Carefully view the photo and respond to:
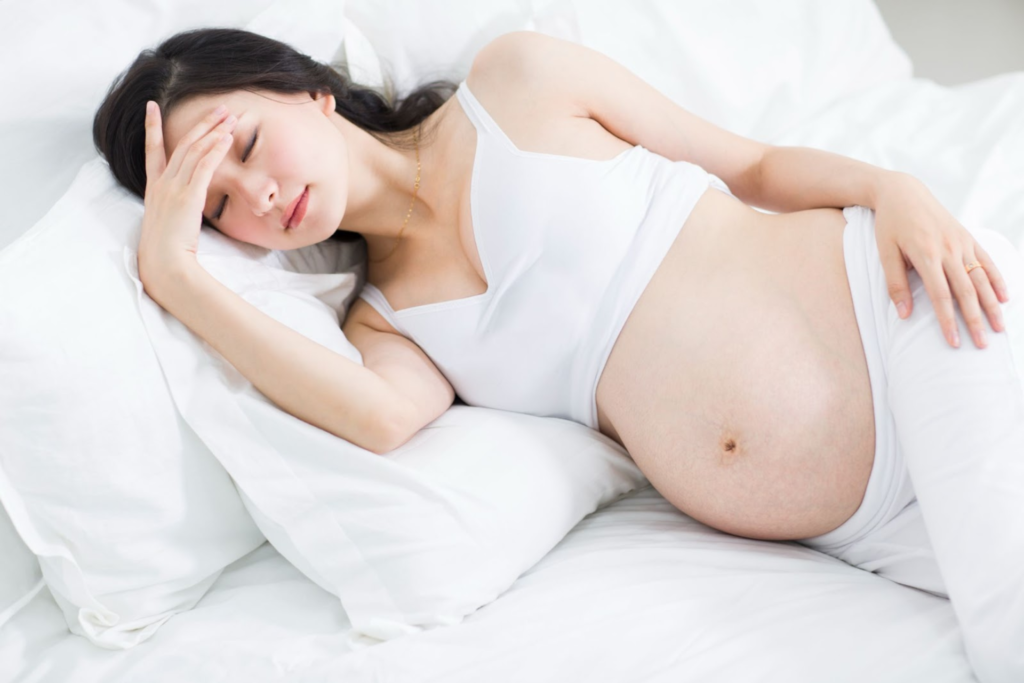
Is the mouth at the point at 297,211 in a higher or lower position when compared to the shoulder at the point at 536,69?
lower

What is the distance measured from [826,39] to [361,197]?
1.19m

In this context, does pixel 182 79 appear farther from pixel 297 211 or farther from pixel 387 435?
pixel 387 435

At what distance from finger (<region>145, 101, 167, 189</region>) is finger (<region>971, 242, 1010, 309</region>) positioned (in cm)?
107

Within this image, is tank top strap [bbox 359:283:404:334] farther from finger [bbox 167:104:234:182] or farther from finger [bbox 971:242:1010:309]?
finger [bbox 971:242:1010:309]

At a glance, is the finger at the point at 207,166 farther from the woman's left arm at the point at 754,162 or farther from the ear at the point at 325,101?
the woman's left arm at the point at 754,162

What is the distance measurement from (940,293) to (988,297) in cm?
5

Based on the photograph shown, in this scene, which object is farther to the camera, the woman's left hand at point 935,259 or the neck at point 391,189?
the neck at point 391,189

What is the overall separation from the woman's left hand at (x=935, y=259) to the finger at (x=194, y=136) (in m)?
0.90

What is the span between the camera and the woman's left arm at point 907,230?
3.02 feet

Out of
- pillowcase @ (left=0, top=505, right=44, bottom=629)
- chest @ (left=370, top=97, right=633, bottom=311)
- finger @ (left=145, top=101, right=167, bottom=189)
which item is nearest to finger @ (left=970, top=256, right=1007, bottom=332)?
chest @ (left=370, top=97, right=633, bottom=311)

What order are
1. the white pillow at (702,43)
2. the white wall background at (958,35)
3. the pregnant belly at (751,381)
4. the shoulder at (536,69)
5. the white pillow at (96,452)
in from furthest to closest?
the white wall background at (958,35)
the white pillow at (702,43)
the shoulder at (536,69)
the pregnant belly at (751,381)
the white pillow at (96,452)

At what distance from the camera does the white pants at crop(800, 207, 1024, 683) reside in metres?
0.79

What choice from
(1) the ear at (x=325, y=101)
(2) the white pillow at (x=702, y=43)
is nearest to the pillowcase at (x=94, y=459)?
(1) the ear at (x=325, y=101)

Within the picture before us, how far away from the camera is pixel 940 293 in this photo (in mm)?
931
